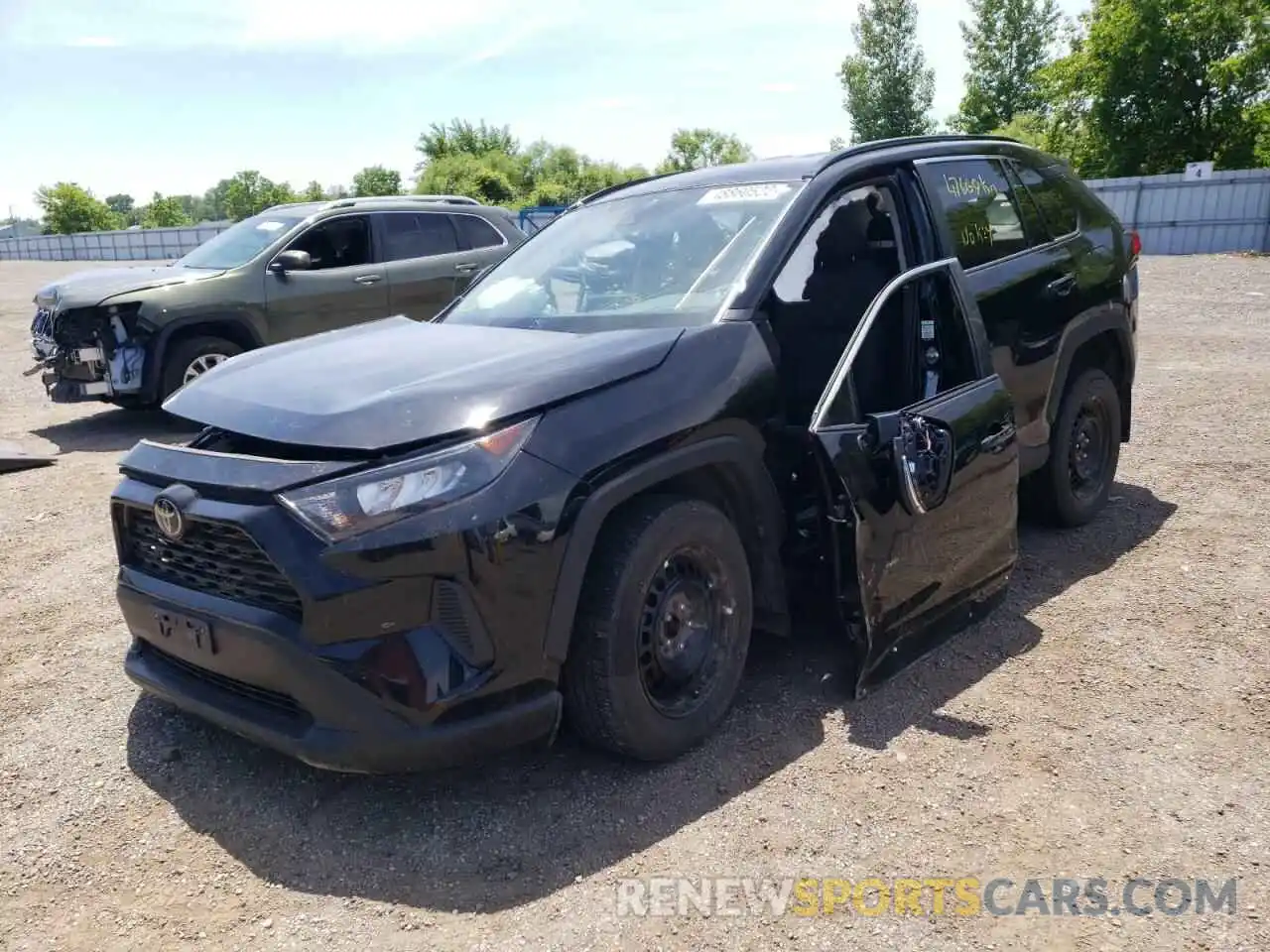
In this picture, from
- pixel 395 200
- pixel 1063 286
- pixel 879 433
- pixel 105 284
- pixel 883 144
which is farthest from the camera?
pixel 395 200

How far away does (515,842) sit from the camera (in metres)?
2.79

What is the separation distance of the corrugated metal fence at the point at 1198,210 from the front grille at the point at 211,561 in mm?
26041

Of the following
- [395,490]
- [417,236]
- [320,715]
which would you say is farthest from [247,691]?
[417,236]

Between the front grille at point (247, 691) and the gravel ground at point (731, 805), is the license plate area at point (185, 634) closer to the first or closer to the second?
the front grille at point (247, 691)

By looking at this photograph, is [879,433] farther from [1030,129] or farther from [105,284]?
[1030,129]

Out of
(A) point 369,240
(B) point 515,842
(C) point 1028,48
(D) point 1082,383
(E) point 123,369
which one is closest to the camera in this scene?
(B) point 515,842

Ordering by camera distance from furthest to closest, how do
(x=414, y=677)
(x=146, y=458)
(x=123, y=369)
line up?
(x=123, y=369) → (x=146, y=458) → (x=414, y=677)

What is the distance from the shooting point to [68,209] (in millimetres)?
71875

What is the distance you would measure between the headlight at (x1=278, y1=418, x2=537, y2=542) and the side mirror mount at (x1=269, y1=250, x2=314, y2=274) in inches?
245

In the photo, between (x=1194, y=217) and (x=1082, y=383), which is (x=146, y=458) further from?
(x=1194, y=217)

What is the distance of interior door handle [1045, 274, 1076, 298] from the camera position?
4.64 meters

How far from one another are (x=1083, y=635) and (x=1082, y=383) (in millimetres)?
1551

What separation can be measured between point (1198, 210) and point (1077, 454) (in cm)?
2448

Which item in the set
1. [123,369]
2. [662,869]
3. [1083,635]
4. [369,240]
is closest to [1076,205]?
[1083,635]
